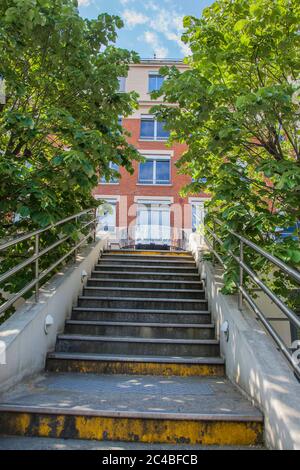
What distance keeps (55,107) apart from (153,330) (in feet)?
10.2

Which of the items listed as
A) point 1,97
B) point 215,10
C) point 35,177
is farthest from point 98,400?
point 215,10

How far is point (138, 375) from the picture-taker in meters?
3.59

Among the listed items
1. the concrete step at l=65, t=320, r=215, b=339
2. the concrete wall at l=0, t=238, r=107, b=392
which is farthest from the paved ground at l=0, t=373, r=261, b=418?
the concrete step at l=65, t=320, r=215, b=339

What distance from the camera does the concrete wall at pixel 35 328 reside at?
116 inches

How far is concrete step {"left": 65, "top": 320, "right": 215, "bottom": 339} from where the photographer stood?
430 cm

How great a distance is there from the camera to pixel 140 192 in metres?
19.3

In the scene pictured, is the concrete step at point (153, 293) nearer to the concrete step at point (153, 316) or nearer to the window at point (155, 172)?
the concrete step at point (153, 316)

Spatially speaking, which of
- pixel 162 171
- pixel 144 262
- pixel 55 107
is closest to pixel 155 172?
pixel 162 171

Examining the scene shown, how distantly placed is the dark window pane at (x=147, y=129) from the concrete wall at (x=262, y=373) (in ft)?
56.2

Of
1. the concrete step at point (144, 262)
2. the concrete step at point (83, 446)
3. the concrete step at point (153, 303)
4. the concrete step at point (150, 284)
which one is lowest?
the concrete step at point (83, 446)

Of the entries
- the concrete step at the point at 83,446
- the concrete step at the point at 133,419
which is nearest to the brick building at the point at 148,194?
the concrete step at the point at 133,419

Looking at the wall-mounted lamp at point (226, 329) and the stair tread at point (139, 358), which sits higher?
the wall-mounted lamp at point (226, 329)

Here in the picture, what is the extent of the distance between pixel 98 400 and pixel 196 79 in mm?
3519
